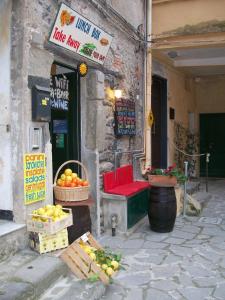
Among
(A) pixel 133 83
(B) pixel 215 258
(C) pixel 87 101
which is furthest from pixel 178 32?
(B) pixel 215 258

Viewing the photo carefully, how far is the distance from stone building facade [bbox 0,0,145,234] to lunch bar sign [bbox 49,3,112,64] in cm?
9

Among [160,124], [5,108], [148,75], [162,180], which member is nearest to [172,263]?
[162,180]

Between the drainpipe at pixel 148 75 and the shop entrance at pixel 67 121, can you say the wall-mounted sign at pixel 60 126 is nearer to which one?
the shop entrance at pixel 67 121

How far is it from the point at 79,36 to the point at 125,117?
189 centimetres

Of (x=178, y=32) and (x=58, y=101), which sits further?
(x=178, y=32)

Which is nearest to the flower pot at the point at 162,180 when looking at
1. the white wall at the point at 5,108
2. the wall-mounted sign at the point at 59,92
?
the wall-mounted sign at the point at 59,92

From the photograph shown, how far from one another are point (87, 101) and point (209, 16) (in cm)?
326

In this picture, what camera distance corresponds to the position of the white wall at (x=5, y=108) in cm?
401

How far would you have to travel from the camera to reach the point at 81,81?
5539mm

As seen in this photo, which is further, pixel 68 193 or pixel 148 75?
pixel 148 75

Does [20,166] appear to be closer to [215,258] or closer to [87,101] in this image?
[87,101]

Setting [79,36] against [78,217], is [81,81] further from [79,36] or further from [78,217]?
[78,217]

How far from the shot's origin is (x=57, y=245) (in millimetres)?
4082

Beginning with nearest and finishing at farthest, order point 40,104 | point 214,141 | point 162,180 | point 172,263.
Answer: point 40,104 → point 172,263 → point 162,180 → point 214,141
